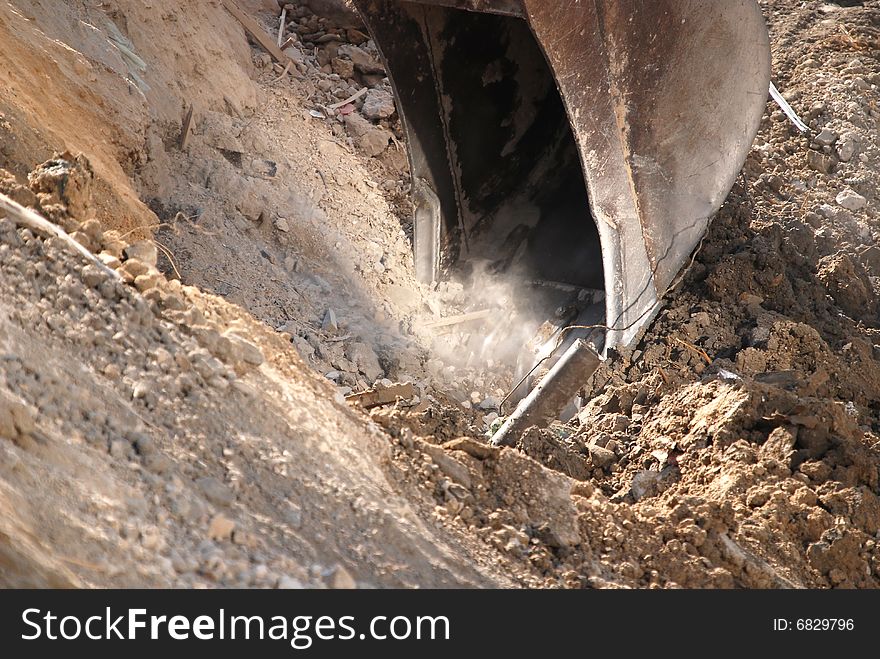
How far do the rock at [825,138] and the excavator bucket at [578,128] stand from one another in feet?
5.62

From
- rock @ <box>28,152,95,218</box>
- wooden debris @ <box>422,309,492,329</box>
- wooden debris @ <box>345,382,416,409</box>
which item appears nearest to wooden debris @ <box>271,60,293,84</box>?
wooden debris @ <box>422,309,492,329</box>

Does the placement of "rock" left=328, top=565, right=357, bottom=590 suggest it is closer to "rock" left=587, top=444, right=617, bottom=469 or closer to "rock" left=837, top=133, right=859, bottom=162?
"rock" left=587, top=444, right=617, bottom=469

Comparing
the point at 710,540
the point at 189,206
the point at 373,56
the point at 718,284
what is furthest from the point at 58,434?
the point at 373,56

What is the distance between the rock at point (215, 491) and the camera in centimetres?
238

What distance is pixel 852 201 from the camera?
242 inches

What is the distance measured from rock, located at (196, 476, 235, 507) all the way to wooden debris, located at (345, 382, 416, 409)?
4.66ft

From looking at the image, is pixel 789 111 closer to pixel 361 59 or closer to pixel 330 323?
pixel 361 59

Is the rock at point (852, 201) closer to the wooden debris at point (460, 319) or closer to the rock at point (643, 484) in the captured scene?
the wooden debris at point (460, 319)

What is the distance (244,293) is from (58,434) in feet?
7.93

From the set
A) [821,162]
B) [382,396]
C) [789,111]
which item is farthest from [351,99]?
[382,396]

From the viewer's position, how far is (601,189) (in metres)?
4.80

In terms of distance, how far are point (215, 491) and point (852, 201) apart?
16.7 feet

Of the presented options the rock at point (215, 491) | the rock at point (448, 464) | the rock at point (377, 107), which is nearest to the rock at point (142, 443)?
the rock at point (215, 491)
